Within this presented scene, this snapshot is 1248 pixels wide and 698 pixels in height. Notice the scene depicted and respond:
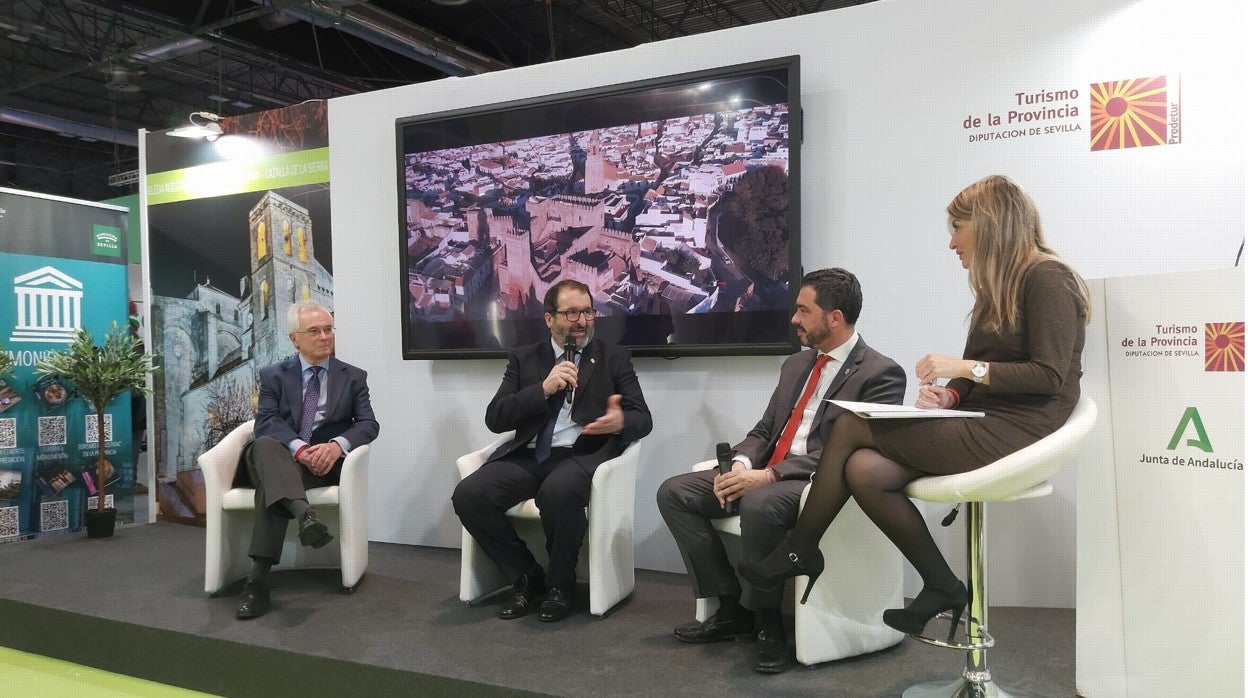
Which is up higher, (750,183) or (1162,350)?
(750,183)

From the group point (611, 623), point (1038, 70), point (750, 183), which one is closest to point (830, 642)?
point (611, 623)

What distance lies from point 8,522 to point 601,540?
4.11 metres

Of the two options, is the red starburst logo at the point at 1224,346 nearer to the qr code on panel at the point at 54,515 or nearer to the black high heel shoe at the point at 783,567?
the black high heel shoe at the point at 783,567

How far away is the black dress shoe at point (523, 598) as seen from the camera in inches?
127

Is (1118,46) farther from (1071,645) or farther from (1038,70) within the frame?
(1071,645)

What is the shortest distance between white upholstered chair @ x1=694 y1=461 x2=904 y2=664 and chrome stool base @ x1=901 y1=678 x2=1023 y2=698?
0.29 m

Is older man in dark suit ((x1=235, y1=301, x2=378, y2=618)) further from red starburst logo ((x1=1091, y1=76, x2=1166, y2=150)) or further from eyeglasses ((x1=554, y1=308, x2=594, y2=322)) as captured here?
red starburst logo ((x1=1091, y1=76, x2=1166, y2=150))

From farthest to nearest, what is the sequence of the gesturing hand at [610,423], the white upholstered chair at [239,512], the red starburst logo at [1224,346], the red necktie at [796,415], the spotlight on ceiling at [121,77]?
1. the spotlight on ceiling at [121,77]
2. the white upholstered chair at [239,512]
3. the gesturing hand at [610,423]
4. the red necktie at [796,415]
5. the red starburst logo at [1224,346]

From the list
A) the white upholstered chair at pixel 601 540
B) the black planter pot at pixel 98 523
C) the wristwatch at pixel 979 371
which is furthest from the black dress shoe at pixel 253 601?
the wristwatch at pixel 979 371

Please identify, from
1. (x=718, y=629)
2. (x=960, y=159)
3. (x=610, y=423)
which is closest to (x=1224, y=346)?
(x=960, y=159)

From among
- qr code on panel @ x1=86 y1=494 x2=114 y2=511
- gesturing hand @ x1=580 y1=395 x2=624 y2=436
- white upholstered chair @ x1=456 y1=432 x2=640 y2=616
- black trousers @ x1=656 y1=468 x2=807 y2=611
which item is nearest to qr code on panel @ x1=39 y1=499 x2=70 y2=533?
qr code on panel @ x1=86 y1=494 x2=114 y2=511

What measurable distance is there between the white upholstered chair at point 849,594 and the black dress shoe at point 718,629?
0.68ft

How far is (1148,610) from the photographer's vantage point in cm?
228

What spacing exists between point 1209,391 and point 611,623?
2.00m
